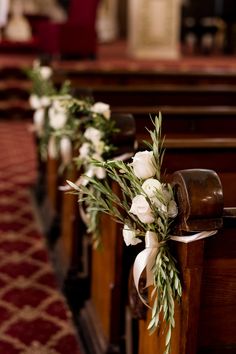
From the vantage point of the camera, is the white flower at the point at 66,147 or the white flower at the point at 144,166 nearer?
the white flower at the point at 144,166

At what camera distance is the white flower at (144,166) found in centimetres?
134

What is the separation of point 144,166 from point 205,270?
27 cm

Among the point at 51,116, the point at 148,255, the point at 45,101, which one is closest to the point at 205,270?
the point at 148,255

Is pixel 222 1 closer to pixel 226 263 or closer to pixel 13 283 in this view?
pixel 13 283

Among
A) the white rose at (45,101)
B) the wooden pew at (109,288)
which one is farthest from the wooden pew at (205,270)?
the white rose at (45,101)

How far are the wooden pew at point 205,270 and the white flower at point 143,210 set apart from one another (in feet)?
0.25

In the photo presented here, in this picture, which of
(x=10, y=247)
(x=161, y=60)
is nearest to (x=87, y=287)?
(x=10, y=247)

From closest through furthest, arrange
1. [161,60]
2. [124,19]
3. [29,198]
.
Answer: [29,198] < [161,60] < [124,19]

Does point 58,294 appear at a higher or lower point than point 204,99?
lower

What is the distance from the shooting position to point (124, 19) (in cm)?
1302

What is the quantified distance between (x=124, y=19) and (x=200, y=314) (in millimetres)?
12262

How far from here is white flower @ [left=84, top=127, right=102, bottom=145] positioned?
204 centimetres

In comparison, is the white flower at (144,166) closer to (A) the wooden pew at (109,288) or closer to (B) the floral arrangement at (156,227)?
(B) the floral arrangement at (156,227)

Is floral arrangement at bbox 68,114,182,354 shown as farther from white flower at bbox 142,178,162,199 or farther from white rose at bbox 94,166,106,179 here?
white rose at bbox 94,166,106,179
